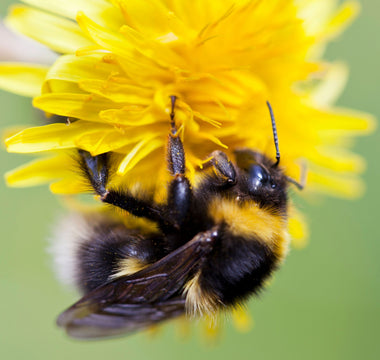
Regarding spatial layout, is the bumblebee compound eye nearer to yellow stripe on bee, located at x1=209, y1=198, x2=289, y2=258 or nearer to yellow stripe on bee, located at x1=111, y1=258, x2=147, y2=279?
yellow stripe on bee, located at x1=209, y1=198, x2=289, y2=258

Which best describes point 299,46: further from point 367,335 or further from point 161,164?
point 367,335

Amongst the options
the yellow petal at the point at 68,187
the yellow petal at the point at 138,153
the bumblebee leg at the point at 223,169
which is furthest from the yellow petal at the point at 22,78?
the bumblebee leg at the point at 223,169

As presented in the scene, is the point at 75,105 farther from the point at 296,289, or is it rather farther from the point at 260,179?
the point at 296,289

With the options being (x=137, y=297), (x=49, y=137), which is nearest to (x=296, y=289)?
(x=137, y=297)

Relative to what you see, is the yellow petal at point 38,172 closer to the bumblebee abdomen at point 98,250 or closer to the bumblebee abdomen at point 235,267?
the bumblebee abdomen at point 98,250

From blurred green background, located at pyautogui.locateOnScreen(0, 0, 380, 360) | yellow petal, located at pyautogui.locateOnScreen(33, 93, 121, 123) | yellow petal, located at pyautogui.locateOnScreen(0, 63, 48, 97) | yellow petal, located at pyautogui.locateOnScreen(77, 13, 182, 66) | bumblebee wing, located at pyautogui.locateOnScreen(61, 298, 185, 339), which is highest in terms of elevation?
yellow petal, located at pyautogui.locateOnScreen(77, 13, 182, 66)

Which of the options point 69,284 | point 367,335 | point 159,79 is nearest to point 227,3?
point 159,79

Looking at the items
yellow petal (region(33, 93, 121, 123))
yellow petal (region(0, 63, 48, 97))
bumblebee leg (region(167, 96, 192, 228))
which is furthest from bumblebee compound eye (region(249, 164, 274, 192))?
yellow petal (region(0, 63, 48, 97))
